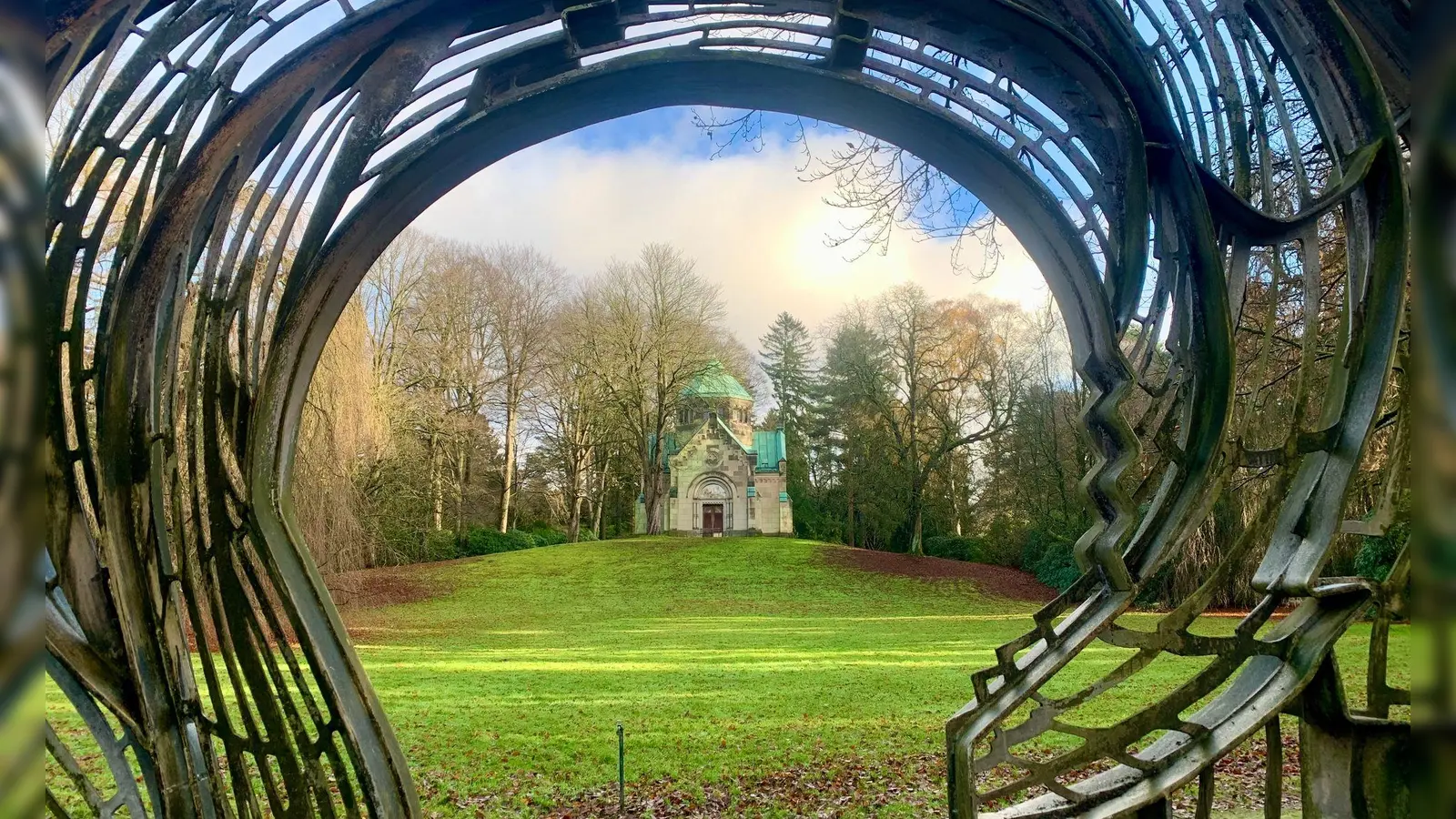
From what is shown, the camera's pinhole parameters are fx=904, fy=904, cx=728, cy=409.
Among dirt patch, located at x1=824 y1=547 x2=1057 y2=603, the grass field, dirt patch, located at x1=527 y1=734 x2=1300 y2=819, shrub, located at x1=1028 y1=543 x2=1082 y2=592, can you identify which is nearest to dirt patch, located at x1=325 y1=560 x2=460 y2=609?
the grass field

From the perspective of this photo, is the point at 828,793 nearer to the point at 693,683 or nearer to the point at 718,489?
the point at 693,683

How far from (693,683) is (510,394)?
24859 mm

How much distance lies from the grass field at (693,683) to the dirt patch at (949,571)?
0.66 meters

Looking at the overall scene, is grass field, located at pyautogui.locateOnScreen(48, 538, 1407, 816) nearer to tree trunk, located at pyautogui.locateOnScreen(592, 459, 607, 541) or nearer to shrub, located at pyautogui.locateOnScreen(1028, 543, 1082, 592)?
shrub, located at pyautogui.locateOnScreen(1028, 543, 1082, 592)

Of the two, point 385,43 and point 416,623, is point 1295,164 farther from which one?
point 416,623

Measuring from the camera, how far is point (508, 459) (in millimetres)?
38812

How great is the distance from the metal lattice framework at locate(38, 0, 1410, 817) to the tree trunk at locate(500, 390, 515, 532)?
34.6 metres

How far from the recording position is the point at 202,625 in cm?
362

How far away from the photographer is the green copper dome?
41375mm

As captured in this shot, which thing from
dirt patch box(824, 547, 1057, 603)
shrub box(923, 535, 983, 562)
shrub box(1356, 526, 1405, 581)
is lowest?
dirt patch box(824, 547, 1057, 603)

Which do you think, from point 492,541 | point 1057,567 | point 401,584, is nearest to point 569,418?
point 492,541

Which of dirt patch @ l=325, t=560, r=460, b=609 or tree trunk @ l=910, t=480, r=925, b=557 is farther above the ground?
tree trunk @ l=910, t=480, r=925, b=557

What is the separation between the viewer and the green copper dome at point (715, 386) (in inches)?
1629
